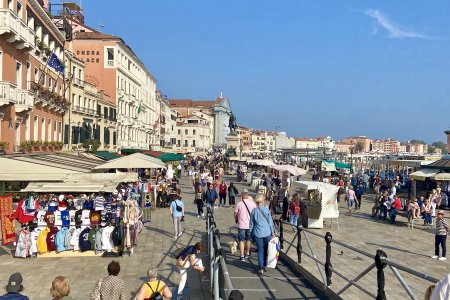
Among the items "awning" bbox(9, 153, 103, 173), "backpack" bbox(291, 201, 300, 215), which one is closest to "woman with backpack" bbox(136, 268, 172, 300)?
"awning" bbox(9, 153, 103, 173)

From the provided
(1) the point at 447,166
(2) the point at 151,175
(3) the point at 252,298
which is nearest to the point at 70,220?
(3) the point at 252,298

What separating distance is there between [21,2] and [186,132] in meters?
93.0

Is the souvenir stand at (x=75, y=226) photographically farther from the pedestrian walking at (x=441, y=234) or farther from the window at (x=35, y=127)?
the window at (x=35, y=127)

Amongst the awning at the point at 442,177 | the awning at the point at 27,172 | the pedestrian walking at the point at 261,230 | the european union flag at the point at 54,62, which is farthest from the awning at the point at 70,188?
the awning at the point at 442,177

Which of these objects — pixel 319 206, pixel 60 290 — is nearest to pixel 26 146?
pixel 319 206

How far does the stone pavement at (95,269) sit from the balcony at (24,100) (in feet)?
36.7

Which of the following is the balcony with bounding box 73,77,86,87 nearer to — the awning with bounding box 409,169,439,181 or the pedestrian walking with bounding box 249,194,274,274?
the awning with bounding box 409,169,439,181

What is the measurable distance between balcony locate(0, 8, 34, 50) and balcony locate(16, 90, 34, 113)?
2252mm

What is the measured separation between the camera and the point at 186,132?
379ft

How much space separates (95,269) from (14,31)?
13930mm

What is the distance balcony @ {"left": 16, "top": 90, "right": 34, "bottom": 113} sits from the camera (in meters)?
21.9

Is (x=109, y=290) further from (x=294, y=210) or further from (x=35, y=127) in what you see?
(x=35, y=127)

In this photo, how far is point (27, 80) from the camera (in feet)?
80.2

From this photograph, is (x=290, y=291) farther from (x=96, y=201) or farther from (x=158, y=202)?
(x=158, y=202)
